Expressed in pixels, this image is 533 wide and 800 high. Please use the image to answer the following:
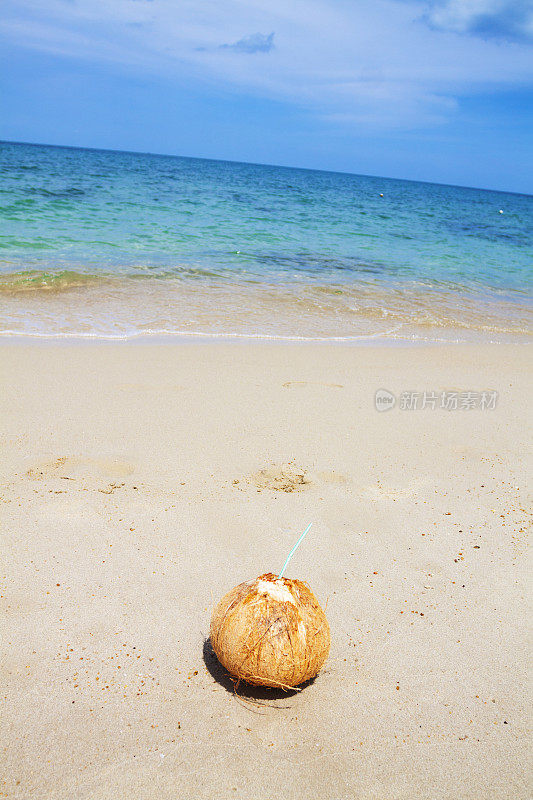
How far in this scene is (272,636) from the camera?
2.31m

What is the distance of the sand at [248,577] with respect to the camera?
88.8 inches

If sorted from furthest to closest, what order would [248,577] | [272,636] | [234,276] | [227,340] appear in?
[234,276], [227,340], [248,577], [272,636]

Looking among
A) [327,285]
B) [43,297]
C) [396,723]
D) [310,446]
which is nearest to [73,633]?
[396,723]

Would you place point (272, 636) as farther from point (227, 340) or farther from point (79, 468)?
point (227, 340)

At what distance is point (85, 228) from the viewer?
15227mm

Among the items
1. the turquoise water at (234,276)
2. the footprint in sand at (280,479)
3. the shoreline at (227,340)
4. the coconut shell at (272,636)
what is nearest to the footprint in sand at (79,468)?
the footprint in sand at (280,479)

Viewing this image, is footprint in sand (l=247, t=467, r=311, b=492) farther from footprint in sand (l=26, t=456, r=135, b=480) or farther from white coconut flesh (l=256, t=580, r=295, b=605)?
white coconut flesh (l=256, t=580, r=295, b=605)

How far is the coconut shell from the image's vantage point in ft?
7.60

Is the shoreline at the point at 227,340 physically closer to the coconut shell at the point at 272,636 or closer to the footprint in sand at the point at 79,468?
the footprint in sand at the point at 79,468

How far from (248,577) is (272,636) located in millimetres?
908

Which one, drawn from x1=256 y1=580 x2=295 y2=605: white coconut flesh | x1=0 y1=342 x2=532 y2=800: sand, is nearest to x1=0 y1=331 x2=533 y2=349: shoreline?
x1=0 y1=342 x2=532 y2=800: sand

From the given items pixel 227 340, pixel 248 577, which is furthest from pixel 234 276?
pixel 248 577

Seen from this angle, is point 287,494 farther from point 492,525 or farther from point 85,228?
point 85,228

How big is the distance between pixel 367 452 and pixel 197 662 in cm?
259
